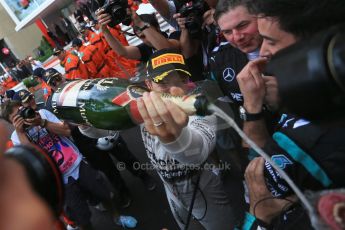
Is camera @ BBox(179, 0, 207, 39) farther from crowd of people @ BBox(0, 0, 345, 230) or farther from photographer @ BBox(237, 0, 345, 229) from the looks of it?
photographer @ BBox(237, 0, 345, 229)

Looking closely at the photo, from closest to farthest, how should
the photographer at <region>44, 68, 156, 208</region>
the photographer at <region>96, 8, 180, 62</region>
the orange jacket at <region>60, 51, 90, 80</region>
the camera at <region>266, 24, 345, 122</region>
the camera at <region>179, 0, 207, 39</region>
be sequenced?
the camera at <region>266, 24, 345, 122</region>, the camera at <region>179, 0, 207, 39</region>, the photographer at <region>96, 8, 180, 62</region>, the photographer at <region>44, 68, 156, 208</region>, the orange jacket at <region>60, 51, 90, 80</region>

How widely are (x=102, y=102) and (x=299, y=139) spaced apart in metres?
0.62

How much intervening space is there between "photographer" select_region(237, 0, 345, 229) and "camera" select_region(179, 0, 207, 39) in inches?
40.6

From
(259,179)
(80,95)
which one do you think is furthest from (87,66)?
(259,179)

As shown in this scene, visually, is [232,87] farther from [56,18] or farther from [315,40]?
[56,18]

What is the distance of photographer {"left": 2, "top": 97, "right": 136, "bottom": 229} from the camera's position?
7.18 ft

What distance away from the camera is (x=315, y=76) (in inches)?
15.7

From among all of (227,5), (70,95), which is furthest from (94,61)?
(70,95)

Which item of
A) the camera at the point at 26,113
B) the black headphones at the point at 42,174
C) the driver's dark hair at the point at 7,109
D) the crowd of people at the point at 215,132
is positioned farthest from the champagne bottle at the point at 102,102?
the driver's dark hair at the point at 7,109

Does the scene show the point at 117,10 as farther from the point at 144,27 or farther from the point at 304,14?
the point at 304,14

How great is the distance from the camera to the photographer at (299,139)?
0.73 metres

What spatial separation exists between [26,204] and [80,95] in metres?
0.68

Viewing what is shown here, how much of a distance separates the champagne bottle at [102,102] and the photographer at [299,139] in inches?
17.4

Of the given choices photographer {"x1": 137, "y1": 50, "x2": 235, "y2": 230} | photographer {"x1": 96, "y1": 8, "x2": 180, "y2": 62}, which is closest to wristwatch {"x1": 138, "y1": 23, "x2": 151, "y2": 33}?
photographer {"x1": 96, "y1": 8, "x2": 180, "y2": 62}
